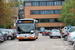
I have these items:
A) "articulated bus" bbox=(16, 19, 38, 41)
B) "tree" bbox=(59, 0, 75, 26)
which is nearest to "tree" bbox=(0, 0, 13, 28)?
"articulated bus" bbox=(16, 19, 38, 41)

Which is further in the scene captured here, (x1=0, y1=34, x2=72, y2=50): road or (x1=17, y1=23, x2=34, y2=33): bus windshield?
(x1=17, y1=23, x2=34, y2=33): bus windshield

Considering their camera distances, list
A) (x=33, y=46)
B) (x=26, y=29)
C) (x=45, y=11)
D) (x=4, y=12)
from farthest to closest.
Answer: (x=45, y=11) → (x=4, y=12) → (x=26, y=29) → (x=33, y=46)

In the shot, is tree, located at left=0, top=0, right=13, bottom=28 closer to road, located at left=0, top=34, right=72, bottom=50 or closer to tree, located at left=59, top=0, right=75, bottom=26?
road, located at left=0, top=34, right=72, bottom=50

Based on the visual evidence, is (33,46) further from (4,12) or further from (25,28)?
(4,12)

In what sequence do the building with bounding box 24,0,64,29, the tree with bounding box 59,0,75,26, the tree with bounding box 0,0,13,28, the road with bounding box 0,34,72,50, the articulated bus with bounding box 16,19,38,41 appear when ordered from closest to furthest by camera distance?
the road with bounding box 0,34,72,50, the articulated bus with bounding box 16,19,38,41, the tree with bounding box 0,0,13,28, the tree with bounding box 59,0,75,26, the building with bounding box 24,0,64,29

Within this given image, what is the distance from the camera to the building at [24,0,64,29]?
64500mm

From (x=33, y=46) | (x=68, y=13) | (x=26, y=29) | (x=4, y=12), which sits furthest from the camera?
(x=68, y=13)

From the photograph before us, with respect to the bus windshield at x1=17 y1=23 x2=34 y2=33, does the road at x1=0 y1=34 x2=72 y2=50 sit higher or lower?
lower

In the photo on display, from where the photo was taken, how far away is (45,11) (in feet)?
214

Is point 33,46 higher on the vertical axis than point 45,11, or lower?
higher

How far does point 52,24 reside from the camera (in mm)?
65125

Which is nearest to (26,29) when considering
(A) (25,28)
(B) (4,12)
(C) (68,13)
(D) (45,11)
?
(A) (25,28)

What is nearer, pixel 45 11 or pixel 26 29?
pixel 26 29

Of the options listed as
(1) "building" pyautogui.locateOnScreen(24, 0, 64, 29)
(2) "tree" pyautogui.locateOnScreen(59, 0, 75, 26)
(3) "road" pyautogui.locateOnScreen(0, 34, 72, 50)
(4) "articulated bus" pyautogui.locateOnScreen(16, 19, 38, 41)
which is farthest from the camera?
(1) "building" pyautogui.locateOnScreen(24, 0, 64, 29)
